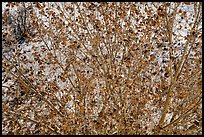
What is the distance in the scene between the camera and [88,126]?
4129 mm

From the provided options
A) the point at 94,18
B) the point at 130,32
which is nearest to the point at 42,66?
the point at 94,18

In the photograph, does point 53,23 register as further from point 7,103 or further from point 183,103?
point 183,103

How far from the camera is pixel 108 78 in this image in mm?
4324

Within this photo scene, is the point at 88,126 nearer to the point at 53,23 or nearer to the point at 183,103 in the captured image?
the point at 183,103

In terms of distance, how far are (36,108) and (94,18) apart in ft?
6.81

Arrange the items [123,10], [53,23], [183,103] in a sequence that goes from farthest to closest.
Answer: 1. [53,23]
2. [123,10]
3. [183,103]

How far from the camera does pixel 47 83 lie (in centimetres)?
577

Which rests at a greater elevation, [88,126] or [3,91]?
[3,91]

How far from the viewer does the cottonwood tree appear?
4.16 meters

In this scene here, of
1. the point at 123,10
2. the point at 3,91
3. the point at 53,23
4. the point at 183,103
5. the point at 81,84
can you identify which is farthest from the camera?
the point at 53,23

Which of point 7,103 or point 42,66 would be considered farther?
point 42,66

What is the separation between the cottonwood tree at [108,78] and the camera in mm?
4156

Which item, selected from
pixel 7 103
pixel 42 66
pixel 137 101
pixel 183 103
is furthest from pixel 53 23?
pixel 183 103

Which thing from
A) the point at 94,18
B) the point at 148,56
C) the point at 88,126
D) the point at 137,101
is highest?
the point at 94,18
